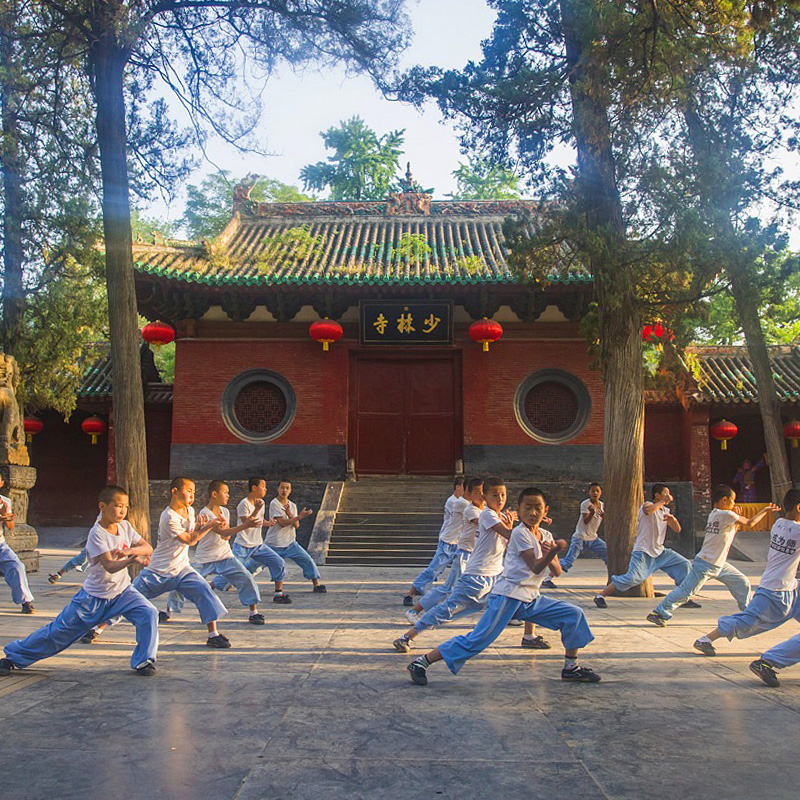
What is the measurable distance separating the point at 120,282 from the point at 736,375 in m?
12.5

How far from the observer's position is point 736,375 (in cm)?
1529

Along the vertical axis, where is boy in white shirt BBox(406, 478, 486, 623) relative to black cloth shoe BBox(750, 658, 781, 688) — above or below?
above

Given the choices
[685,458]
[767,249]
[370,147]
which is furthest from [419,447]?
[370,147]

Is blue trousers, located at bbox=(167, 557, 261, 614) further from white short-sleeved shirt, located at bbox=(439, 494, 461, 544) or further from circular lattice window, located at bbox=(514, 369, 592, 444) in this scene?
circular lattice window, located at bbox=(514, 369, 592, 444)

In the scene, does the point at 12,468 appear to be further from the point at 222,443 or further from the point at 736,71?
the point at 736,71

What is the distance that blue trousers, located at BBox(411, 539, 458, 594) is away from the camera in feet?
23.1

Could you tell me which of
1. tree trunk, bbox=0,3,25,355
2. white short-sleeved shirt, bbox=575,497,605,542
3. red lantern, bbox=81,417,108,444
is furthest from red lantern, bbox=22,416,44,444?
white short-sleeved shirt, bbox=575,497,605,542

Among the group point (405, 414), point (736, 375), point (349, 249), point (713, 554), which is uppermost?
point (349, 249)

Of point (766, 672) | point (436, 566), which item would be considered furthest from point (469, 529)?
point (766, 672)

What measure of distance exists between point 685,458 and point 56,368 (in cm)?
1229

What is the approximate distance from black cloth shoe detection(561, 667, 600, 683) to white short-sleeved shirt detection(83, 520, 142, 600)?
262cm

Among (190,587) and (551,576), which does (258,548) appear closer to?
(190,587)

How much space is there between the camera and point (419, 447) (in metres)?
14.2

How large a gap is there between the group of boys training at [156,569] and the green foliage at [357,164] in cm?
1992
